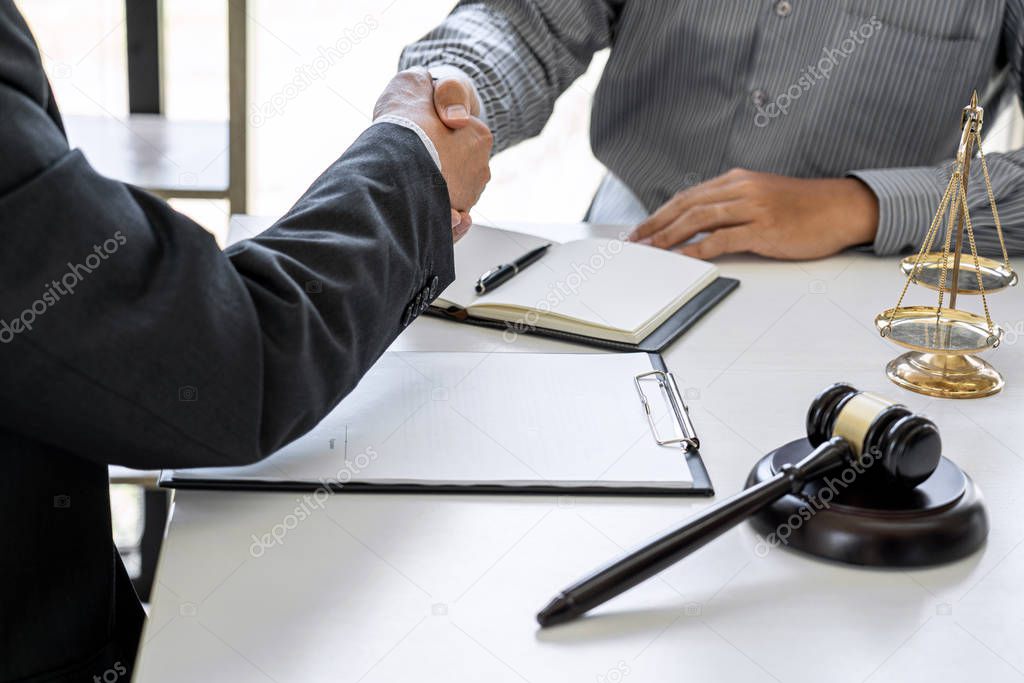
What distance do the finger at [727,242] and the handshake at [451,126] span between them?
306 mm

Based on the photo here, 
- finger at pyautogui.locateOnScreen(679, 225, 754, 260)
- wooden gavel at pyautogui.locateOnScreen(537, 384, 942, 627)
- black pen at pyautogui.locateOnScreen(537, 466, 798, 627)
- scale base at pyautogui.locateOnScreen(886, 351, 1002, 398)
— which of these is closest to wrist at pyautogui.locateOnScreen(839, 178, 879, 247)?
finger at pyautogui.locateOnScreen(679, 225, 754, 260)

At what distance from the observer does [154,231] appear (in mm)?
638

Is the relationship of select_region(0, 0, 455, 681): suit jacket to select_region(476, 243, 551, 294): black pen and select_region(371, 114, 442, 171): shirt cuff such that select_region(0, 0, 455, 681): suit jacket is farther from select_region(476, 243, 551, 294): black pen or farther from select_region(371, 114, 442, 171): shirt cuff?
select_region(476, 243, 551, 294): black pen

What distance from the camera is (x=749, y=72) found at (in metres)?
1.53

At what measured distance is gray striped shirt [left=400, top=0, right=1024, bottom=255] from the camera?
1.47 meters

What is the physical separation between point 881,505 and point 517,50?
0.99m

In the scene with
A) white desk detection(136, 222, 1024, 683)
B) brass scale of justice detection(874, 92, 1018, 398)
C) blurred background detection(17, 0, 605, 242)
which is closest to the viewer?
white desk detection(136, 222, 1024, 683)

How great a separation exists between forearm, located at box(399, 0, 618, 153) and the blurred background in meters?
1.26

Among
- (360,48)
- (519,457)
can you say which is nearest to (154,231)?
(519,457)

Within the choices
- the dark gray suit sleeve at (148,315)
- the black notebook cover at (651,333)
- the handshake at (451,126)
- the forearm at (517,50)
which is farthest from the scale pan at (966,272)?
the forearm at (517,50)

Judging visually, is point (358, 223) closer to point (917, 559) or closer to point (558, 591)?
point (558, 591)

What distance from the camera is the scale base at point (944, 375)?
3.00ft

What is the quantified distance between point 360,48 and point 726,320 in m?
2.32

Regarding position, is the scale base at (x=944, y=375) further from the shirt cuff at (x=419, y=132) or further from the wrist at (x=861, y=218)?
the shirt cuff at (x=419, y=132)
